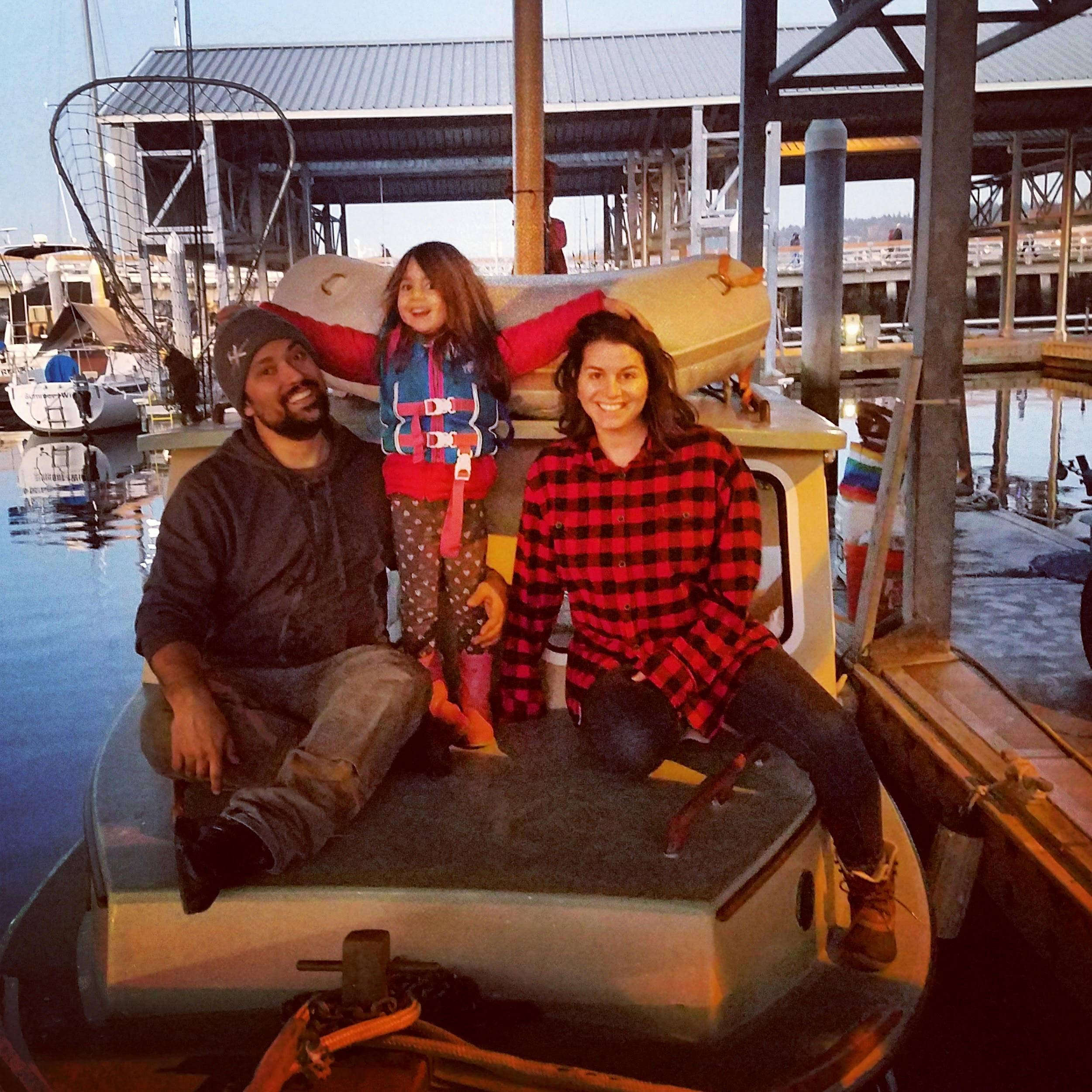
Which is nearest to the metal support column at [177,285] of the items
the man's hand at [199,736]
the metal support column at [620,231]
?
the metal support column at [620,231]

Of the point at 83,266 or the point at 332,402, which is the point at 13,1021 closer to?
the point at 332,402

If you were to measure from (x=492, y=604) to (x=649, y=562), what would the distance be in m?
0.53

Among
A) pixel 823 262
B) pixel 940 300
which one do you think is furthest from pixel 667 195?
pixel 940 300

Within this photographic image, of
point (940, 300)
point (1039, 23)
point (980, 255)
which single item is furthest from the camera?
point (980, 255)

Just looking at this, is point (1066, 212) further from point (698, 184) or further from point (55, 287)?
point (55, 287)

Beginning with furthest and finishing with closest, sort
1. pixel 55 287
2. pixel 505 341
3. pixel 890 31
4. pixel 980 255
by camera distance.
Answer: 1. pixel 980 255
2. pixel 55 287
3. pixel 890 31
4. pixel 505 341

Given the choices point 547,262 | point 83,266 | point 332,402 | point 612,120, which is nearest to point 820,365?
point 547,262

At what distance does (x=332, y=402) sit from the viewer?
3910mm

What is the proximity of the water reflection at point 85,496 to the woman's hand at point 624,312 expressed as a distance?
25.8 feet

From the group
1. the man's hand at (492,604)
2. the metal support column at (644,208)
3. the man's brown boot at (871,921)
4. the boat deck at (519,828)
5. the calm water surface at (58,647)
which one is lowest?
the calm water surface at (58,647)

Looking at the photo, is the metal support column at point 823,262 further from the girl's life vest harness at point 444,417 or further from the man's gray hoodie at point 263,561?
the man's gray hoodie at point 263,561

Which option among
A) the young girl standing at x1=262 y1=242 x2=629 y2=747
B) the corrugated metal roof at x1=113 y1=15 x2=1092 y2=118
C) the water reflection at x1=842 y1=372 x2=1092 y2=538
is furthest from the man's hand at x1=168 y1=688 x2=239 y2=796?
the corrugated metal roof at x1=113 y1=15 x2=1092 y2=118

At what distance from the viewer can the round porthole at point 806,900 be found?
2555 millimetres

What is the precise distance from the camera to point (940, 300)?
464 centimetres
